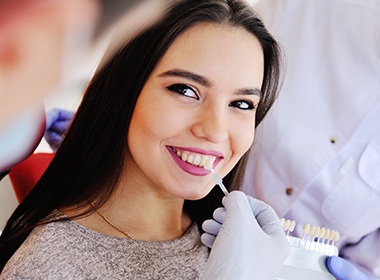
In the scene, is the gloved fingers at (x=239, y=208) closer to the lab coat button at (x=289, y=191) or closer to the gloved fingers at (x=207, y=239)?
the gloved fingers at (x=207, y=239)

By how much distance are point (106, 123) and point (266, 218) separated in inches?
13.7

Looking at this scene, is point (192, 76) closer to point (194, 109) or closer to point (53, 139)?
point (194, 109)

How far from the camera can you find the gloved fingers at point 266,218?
1.08 meters

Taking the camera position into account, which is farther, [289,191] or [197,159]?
[289,191]

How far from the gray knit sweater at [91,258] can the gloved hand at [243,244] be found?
0.37 feet

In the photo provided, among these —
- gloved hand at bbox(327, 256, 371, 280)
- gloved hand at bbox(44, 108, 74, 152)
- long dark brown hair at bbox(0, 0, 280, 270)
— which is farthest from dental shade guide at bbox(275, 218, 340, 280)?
gloved hand at bbox(44, 108, 74, 152)

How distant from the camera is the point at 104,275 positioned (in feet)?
3.54

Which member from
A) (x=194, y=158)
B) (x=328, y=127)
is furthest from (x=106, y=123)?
(x=328, y=127)

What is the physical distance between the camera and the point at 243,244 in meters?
0.97

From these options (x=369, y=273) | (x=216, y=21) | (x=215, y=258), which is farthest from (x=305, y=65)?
(x=215, y=258)

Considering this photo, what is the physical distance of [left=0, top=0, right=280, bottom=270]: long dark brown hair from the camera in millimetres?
1109

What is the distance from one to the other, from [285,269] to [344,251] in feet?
1.39

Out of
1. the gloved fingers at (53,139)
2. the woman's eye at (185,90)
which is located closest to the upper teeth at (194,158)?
the woman's eye at (185,90)

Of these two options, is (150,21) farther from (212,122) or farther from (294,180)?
(294,180)
